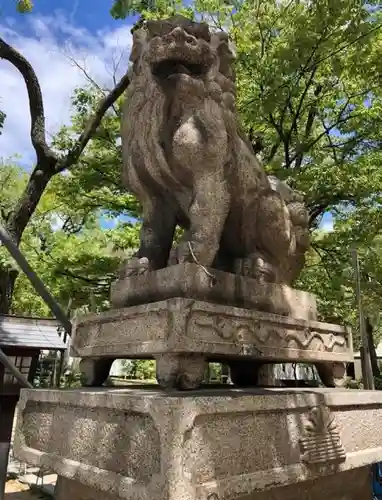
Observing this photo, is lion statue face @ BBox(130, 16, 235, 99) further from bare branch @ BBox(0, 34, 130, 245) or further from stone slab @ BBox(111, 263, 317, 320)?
bare branch @ BBox(0, 34, 130, 245)

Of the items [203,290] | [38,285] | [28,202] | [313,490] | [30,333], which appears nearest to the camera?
[313,490]

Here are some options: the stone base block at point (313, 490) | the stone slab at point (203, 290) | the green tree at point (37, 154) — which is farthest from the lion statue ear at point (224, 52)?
the green tree at point (37, 154)

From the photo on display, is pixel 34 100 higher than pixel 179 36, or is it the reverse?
pixel 34 100

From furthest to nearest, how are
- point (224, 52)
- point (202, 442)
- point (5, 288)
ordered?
point (5, 288)
point (224, 52)
point (202, 442)

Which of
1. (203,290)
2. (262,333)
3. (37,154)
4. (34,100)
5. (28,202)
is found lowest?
(262,333)

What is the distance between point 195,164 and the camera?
9.52 feet

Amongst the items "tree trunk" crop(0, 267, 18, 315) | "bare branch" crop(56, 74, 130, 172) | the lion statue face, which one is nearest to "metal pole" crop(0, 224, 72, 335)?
the lion statue face

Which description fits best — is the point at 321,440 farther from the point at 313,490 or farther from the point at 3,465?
the point at 3,465

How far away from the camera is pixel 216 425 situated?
6.48 feet

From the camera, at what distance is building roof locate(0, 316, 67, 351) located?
7.43 meters

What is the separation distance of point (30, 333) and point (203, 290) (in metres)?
6.30

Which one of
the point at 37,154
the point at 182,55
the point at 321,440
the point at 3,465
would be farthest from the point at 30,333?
the point at 321,440

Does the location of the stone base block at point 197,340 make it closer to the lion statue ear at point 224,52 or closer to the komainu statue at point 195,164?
the komainu statue at point 195,164

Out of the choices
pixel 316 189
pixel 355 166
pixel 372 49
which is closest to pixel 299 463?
pixel 316 189
